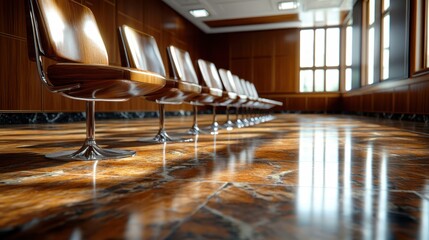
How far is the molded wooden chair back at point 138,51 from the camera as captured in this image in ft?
7.34

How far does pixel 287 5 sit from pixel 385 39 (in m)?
3.13

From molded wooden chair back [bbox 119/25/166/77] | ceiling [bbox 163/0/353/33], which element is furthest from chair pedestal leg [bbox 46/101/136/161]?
ceiling [bbox 163/0/353/33]

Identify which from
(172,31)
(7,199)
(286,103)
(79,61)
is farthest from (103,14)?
(286,103)

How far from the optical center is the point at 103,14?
7.07m

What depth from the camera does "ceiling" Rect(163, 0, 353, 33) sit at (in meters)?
9.95

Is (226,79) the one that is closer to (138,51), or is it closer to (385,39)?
(138,51)

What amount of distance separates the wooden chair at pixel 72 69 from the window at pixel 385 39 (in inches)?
286

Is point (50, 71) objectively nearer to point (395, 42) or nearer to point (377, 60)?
point (395, 42)

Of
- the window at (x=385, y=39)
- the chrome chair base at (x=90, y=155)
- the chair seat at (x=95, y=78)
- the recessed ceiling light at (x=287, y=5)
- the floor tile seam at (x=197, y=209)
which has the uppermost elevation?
the recessed ceiling light at (x=287, y=5)

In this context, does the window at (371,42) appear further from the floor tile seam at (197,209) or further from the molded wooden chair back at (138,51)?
the floor tile seam at (197,209)

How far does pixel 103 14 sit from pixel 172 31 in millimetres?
3540

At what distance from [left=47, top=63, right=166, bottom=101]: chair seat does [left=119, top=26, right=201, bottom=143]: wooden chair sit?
597mm

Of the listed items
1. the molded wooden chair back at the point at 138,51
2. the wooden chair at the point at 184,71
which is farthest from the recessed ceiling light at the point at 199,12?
the molded wooden chair back at the point at 138,51

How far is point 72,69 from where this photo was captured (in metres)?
1.48
